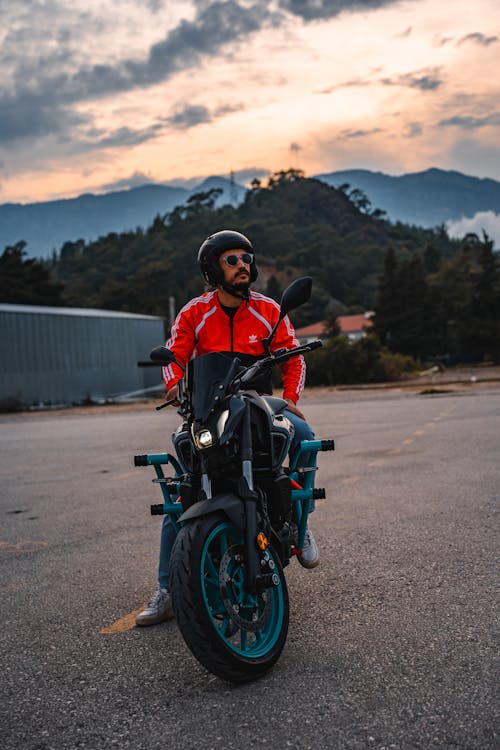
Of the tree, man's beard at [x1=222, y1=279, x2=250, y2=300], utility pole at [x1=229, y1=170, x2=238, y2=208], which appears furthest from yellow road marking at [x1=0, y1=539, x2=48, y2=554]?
utility pole at [x1=229, y1=170, x2=238, y2=208]

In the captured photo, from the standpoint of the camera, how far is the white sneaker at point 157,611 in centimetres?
410

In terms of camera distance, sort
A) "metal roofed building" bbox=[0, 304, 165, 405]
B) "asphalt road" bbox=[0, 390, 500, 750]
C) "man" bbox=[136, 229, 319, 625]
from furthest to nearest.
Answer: "metal roofed building" bbox=[0, 304, 165, 405]
"man" bbox=[136, 229, 319, 625]
"asphalt road" bbox=[0, 390, 500, 750]

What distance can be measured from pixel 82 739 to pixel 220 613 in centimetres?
70

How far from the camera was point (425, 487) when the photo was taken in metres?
7.82

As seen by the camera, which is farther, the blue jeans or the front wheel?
the blue jeans

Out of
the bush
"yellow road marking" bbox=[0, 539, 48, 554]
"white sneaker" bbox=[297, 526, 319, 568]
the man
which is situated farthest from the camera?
the bush

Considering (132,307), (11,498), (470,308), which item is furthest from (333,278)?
(11,498)

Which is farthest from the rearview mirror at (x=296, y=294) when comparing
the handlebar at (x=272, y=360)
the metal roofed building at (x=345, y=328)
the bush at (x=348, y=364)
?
the metal roofed building at (x=345, y=328)

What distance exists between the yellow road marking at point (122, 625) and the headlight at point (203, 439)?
1191 millimetres

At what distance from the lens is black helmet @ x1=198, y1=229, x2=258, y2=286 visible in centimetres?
407

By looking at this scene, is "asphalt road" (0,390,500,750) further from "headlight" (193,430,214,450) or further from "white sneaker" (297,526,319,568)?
"headlight" (193,430,214,450)

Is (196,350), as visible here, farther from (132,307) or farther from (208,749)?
(132,307)

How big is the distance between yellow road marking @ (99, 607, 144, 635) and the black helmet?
1727mm

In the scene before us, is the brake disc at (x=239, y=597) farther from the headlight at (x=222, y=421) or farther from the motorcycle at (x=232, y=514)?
the headlight at (x=222, y=421)
